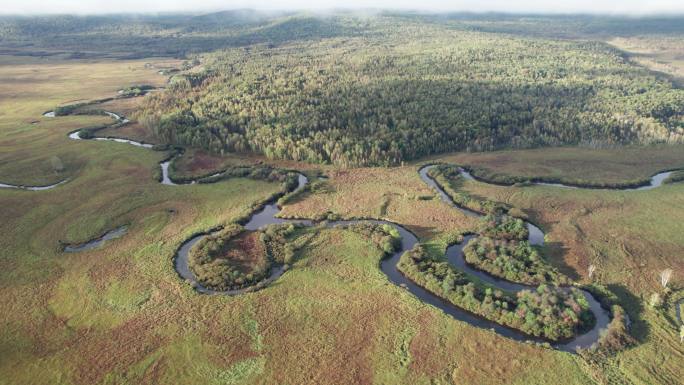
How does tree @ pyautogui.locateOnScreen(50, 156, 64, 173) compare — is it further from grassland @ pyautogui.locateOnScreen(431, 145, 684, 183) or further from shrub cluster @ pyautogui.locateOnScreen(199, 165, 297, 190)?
grassland @ pyautogui.locateOnScreen(431, 145, 684, 183)

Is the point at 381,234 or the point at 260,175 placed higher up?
the point at 260,175

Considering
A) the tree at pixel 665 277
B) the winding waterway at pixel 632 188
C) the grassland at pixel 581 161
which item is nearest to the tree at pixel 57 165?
the grassland at pixel 581 161

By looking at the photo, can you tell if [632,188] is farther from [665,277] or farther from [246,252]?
[246,252]

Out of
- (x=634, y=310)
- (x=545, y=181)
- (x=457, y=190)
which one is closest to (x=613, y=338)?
(x=634, y=310)

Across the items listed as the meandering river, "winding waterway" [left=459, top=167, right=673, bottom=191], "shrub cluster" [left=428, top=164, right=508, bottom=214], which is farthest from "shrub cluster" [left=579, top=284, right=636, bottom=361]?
"winding waterway" [left=459, top=167, right=673, bottom=191]

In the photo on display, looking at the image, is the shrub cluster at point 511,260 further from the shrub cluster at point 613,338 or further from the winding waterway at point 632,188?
the winding waterway at point 632,188

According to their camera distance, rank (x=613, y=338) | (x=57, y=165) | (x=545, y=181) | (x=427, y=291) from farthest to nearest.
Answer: (x=57, y=165), (x=545, y=181), (x=427, y=291), (x=613, y=338)
